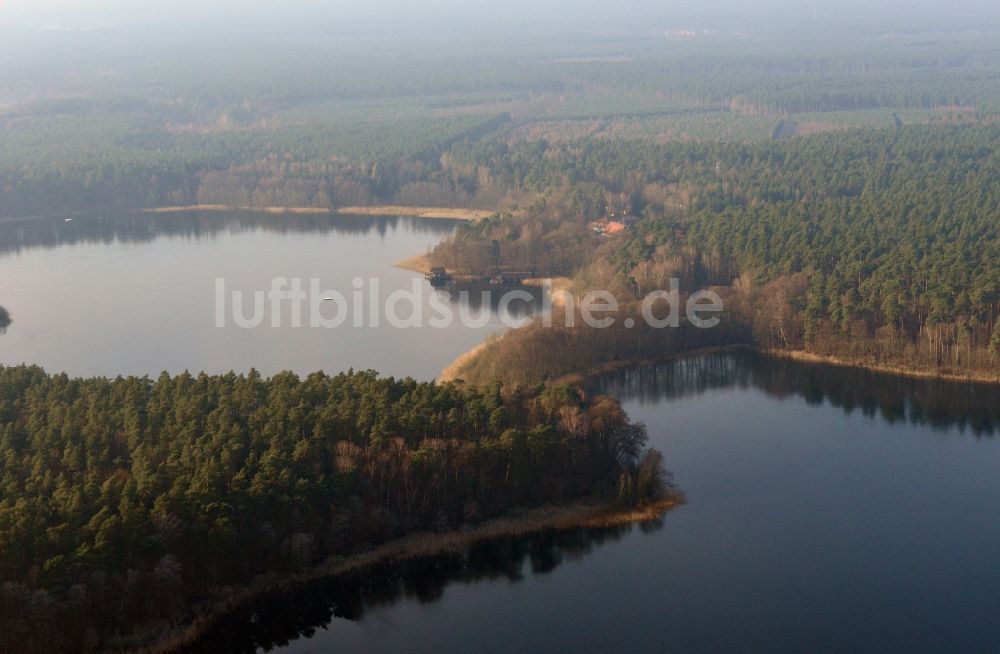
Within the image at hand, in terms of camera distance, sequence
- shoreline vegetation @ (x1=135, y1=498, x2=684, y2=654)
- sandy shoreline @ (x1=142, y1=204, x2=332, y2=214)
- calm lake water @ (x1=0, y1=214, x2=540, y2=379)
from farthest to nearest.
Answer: sandy shoreline @ (x1=142, y1=204, x2=332, y2=214), calm lake water @ (x1=0, y1=214, x2=540, y2=379), shoreline vegetation @ (x1=135, y1=498, x2=684, y2=654)

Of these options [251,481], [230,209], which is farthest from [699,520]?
[230,209]

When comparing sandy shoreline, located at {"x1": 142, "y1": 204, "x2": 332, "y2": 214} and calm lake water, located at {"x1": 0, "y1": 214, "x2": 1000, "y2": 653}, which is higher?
sandy shoreline, located at {"x1": 142, "y1": 204, "x2": 332, "y2": 214}

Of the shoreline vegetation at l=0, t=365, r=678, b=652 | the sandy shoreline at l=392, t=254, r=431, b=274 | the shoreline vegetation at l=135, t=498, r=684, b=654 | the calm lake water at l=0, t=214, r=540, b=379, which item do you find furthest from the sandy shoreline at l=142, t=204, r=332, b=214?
the shoreline vegetation at l=135, t=498, r=684, b=654

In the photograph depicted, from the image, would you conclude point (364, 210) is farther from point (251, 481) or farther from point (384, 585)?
point (384, 585)

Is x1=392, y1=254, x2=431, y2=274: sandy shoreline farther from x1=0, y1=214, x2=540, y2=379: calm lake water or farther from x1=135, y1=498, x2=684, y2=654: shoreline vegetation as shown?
x1=135, y1=498, x2=684, y2=654: shoreline vegetation

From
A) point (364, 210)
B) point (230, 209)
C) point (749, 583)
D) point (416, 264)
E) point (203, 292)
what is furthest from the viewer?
point (230, 209)

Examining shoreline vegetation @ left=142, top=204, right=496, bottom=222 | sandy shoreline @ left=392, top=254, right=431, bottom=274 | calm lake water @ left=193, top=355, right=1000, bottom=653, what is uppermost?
shoreline vegetation @ left=142, top=204, right=496, bottom=222

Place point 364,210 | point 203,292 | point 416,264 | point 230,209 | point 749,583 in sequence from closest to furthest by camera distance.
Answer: point 749,583 < point 203,292 < point 416,264 < point 364,210 < point 230,209
